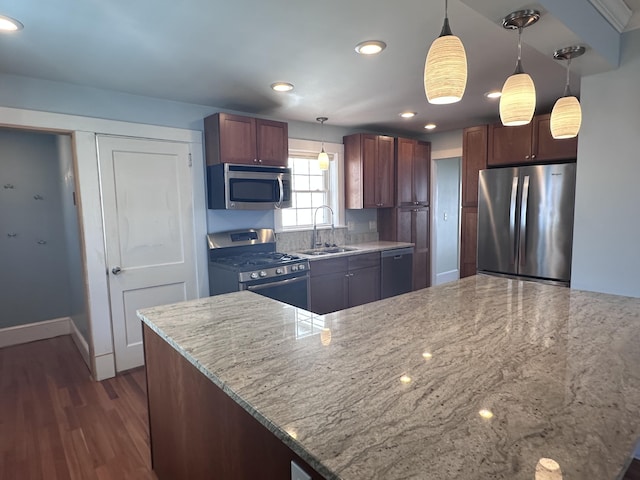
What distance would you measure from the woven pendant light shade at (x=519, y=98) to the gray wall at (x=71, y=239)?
335 centimetres

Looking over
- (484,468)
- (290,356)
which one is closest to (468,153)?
(290,356)

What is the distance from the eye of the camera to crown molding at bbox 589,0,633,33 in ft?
6.07

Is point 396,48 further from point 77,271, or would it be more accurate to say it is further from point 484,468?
point 77,271

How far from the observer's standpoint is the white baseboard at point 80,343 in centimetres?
339

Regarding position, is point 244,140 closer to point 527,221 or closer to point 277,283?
point 277,283

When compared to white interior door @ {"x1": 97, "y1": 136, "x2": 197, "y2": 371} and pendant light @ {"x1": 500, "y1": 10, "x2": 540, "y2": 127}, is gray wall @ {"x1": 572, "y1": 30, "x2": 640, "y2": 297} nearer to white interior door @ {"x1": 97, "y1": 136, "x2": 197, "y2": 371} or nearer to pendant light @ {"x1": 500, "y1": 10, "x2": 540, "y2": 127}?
pendant light @ {"x1": 500, "y1": 10, "x2": 540, "y2": 127}

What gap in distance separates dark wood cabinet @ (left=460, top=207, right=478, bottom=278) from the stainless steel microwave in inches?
82.2

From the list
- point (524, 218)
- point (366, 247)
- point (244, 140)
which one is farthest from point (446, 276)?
point (244, 140)

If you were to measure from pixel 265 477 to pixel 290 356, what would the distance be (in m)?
0.35

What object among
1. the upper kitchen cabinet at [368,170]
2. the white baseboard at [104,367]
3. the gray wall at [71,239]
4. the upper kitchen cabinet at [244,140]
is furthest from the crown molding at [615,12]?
the white baseboard at [104,367]

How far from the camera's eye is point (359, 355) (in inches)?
48.5

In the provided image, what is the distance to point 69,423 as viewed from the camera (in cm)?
248

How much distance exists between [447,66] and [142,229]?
2888 mm

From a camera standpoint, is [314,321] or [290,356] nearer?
[290,356]
